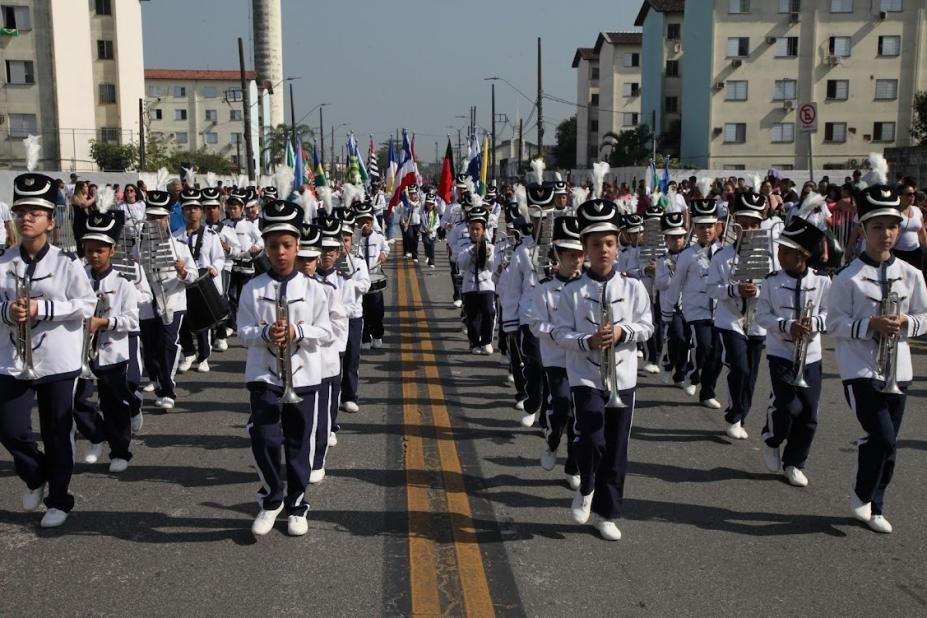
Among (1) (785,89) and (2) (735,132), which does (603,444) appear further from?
(1) (785,89)

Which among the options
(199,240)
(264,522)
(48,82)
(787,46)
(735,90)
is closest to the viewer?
(264,522)

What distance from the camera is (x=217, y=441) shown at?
28.4 ft

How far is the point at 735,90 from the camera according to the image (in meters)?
61.6

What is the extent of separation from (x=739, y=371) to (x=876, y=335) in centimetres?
251

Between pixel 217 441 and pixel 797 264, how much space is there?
503 centimetres

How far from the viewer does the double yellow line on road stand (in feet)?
17.3

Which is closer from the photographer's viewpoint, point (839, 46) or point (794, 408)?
point (794, 408)

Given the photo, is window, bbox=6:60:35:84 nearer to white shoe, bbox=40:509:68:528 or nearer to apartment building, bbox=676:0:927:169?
Result: apartment building, bbox=676:0:927:169

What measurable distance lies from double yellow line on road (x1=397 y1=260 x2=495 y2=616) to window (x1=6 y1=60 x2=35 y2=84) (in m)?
52.2

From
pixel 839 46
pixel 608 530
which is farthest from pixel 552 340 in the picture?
pixel 839 46

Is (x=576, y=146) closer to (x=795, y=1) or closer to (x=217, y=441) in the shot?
(x=795, y=1)

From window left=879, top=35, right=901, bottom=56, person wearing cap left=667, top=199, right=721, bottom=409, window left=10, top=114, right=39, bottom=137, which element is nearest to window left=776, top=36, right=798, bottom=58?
window left=879, top=35, right=901, bottom=56

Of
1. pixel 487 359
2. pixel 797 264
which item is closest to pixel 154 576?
pixel 797 264

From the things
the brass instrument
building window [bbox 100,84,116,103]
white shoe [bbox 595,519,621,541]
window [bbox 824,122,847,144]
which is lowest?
white shoe [bbox 595,519,621,541]
